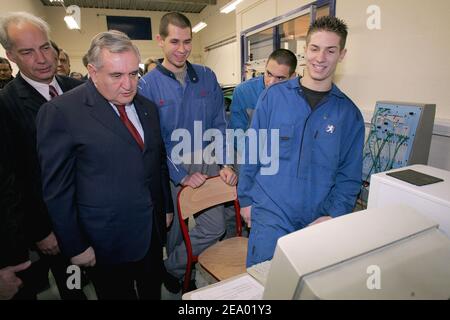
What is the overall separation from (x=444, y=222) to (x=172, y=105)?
1.44 metres

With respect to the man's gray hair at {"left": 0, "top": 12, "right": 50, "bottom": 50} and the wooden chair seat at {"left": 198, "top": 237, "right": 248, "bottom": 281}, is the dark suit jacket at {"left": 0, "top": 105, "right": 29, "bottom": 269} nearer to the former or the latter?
the man's gray hair at {"left": 0, "top": 12, "right": 50, "bottom": 50}

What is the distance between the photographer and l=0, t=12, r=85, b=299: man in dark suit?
128 cm

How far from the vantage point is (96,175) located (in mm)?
1116

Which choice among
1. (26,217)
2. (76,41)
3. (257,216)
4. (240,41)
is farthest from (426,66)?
(76,41)

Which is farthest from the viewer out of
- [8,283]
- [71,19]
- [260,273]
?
[71,19]

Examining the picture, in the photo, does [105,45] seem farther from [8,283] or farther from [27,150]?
[8,283]

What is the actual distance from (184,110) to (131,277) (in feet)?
3.28

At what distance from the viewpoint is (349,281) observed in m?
0.47

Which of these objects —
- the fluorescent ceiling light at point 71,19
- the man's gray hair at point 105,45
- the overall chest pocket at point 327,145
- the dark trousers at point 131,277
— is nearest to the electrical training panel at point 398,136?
the overall chest pocket at point 327,145

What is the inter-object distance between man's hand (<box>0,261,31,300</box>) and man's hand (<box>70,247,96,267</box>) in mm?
191

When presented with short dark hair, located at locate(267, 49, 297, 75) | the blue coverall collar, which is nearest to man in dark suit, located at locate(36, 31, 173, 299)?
the blue coverall collar

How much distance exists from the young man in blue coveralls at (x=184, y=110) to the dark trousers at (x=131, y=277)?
0.33 metres

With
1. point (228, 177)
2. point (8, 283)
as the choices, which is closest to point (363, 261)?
point (8, 283)

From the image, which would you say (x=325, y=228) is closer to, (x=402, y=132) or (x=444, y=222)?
(x=444, y=222)
